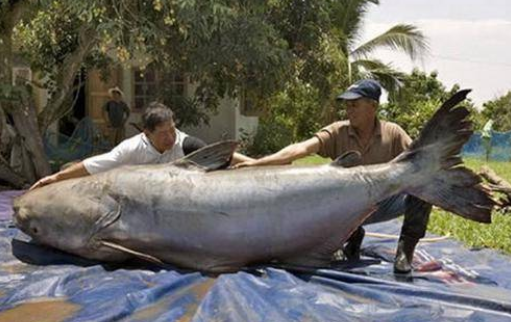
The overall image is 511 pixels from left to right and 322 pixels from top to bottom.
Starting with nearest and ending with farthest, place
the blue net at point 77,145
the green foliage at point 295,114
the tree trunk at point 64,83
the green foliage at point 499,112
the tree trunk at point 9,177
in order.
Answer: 1. the tree trunk at point 9,177
2. the tree trunk at point 64,83
3. the blue net at point 77,145
4. the green foliage at point 295,114
5. the green foliage at point 499,112

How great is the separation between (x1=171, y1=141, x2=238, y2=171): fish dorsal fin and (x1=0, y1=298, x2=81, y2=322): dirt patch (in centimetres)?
114

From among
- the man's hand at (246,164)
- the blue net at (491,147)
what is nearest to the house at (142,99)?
the blue net at (491,147)

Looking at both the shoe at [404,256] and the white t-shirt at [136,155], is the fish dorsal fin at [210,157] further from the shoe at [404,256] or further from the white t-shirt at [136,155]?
the shoe at [404,256]

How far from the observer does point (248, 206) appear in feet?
13.5

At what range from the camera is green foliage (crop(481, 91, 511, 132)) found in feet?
86.3

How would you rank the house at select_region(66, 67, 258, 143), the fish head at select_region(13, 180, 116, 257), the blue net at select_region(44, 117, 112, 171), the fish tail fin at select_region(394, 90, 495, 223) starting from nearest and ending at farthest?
the fish tail fin at select_region(394, 90, 495, 223) → the fish head at select_region(13, 180, 116, 257) → the blue net at select_region(44, 117, 112, 171) → the house at select_region(66, 67, 258, 143)

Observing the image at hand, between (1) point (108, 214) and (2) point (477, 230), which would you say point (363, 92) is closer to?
(1) point (108, 214)

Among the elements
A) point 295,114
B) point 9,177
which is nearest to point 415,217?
point 9,177

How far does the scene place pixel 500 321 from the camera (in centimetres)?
331

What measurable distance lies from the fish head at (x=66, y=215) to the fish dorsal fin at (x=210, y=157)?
20.4 inches

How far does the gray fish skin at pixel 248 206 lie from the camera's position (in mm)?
3988

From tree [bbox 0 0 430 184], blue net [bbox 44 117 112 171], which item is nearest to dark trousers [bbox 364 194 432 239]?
tree [bbox 0 0 430 184]

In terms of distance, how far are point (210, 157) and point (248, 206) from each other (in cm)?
44

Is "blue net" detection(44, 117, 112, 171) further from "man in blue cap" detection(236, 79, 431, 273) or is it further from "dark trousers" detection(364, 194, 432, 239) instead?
"dark trousers" detection(364, 194, 432, 239)
